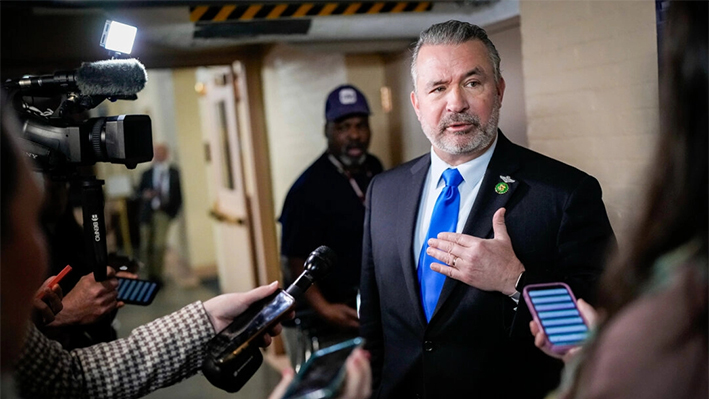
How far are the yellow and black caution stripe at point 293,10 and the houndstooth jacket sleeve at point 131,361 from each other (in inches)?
70.4

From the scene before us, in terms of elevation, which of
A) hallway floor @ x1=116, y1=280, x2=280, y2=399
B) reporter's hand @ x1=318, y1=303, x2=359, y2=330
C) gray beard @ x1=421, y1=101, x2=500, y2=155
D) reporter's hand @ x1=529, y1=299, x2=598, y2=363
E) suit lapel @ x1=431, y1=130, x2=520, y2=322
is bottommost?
hallway floor @ x1=116, y1=280, x2=280, y2=399

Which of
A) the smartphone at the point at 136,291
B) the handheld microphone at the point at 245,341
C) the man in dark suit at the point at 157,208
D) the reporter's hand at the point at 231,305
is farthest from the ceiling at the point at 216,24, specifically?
the man in dark suit at the point at 157,208

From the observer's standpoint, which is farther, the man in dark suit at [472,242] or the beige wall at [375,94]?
the beige wall at [375,94]

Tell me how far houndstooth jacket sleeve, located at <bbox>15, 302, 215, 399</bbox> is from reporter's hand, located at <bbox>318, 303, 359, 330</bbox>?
1.33 m

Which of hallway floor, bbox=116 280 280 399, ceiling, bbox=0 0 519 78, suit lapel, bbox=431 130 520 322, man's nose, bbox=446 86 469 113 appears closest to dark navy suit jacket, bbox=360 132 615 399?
suit lapel, bbox=431 130 520 322

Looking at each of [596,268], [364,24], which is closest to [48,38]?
[364,24]

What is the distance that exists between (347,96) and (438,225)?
1883mm

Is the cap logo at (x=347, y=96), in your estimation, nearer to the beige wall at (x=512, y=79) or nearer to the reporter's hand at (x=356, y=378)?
the beige wall at (x=512, y=79)

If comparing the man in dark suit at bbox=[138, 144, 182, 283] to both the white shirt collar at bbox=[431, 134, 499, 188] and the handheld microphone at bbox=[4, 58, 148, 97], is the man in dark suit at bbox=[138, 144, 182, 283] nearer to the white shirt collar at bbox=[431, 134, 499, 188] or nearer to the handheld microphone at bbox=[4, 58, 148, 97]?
the handheld microphone at bbox=[4, 58, 148, 97]

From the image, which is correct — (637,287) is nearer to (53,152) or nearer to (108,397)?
(108,397)

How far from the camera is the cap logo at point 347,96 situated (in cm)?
343

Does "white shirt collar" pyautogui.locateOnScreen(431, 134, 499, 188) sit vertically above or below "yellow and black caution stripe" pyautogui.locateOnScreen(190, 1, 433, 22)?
below

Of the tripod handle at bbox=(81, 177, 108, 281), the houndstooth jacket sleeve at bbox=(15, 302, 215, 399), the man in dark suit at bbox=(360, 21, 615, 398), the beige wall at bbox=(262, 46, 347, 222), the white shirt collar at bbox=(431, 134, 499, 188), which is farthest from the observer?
the beige wall at bbox=(262, 46, 347, 222)

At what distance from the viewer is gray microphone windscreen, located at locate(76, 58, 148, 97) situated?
1.57 m
